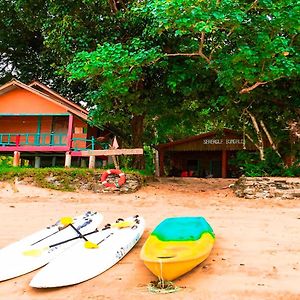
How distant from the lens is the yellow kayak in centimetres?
453

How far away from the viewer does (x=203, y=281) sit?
4.67 metres

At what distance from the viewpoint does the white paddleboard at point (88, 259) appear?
183 inches

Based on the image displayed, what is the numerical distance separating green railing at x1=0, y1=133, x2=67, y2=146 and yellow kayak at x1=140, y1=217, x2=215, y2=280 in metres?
14.1

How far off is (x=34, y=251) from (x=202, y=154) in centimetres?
2039

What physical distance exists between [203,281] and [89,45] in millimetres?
12460

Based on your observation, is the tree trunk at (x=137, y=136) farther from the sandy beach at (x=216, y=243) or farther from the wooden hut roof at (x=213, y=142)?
the wooden hut roof at (x=213, y=142)

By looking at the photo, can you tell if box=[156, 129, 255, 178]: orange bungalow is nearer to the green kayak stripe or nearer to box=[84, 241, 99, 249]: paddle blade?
the green kayak stripe

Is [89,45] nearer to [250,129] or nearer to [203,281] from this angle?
[250,129]

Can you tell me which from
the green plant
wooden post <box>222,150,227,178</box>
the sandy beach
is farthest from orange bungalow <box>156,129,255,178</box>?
the sandy beach

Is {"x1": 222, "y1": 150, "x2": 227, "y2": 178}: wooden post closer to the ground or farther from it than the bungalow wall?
closer to the ground

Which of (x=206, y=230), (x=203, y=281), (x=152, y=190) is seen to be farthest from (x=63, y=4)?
(x=203, y=281)

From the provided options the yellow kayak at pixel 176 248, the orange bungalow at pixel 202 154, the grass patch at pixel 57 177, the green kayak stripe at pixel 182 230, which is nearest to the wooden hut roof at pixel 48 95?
the grass patch at pixel 57 177

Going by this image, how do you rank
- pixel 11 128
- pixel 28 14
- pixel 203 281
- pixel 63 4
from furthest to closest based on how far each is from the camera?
1. pixel 11 128
2. pixel 28 14
3. pixel 63 4
4. pixel 203 281

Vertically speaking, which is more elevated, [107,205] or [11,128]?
[11,128]
